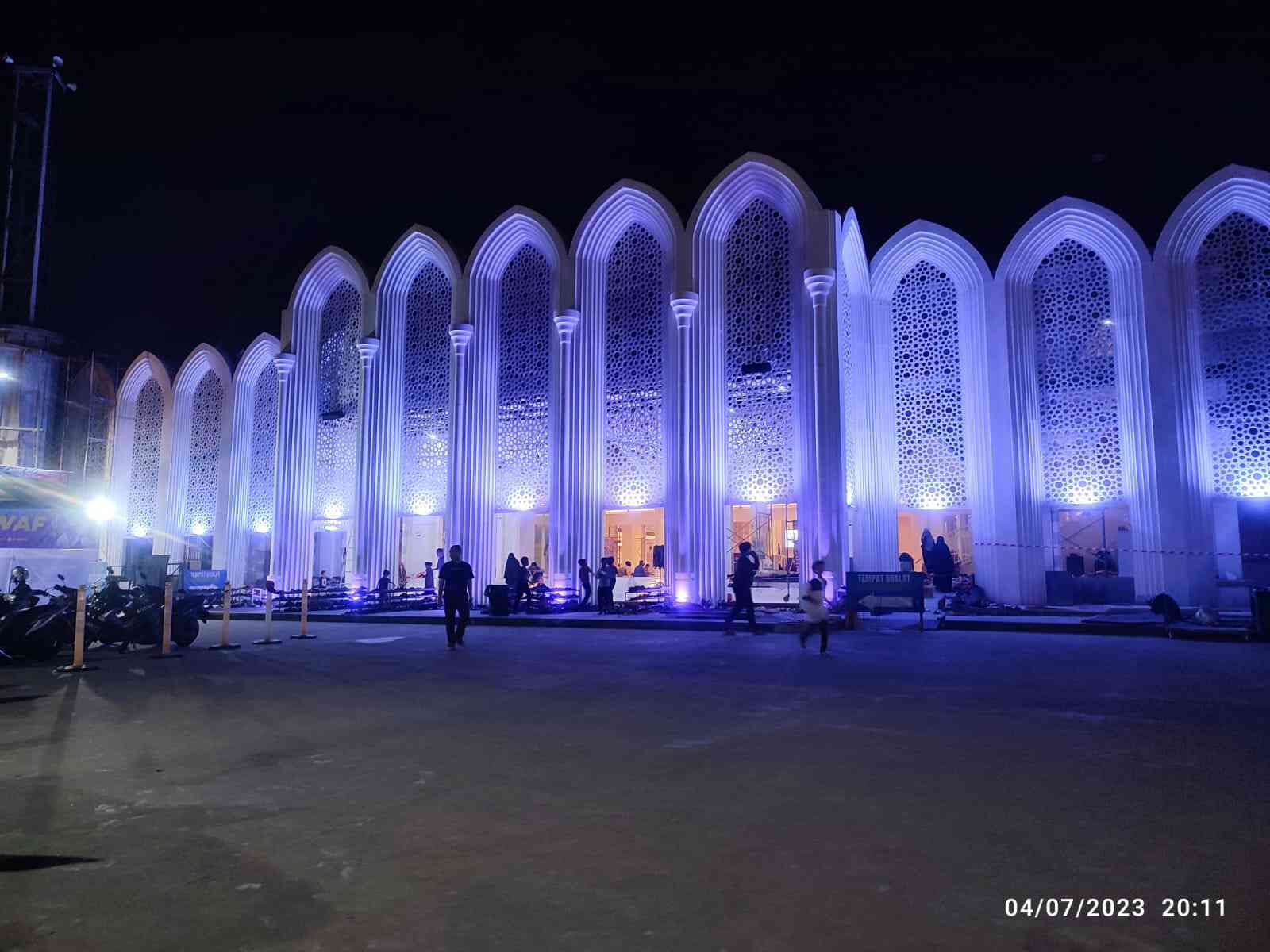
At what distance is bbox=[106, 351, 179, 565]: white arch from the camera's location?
1085 inches

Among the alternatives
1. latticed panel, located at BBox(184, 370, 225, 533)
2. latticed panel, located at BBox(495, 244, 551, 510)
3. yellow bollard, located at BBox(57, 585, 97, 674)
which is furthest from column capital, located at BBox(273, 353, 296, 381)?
yellow bollard, located at BBox(57, 585, 97, 674)

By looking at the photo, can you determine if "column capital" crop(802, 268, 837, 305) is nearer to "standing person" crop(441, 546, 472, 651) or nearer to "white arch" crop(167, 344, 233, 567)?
"standing person" crop(441, 546, 472, 651)

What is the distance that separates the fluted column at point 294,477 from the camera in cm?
2405

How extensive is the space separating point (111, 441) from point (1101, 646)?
30612 mm

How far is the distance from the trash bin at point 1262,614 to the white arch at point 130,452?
28.8 meters

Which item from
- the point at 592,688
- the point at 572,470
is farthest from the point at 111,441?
the point at 592,688

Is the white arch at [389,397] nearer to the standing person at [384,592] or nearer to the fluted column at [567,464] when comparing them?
the standing person at [384,592]

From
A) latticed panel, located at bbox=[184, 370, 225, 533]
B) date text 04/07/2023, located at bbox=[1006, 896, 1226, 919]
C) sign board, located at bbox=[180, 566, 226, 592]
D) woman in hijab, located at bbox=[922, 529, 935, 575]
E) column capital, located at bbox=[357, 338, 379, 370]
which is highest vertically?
column capital, located at bbox=[357, 338, 379, 370]

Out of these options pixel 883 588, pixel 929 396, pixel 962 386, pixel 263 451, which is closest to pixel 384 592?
pixel 263 451

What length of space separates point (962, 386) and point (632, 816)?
18.1 m

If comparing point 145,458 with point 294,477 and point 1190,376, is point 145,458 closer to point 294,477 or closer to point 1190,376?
point 294,477

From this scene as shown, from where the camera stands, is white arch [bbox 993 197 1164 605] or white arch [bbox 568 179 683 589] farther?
white arch [bbox 568 179 683 589]

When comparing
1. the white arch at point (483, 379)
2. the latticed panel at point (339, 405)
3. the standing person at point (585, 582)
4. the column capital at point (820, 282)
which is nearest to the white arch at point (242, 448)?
the latticed panel at point (339, 405)

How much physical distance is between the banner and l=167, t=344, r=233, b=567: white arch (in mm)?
5598
